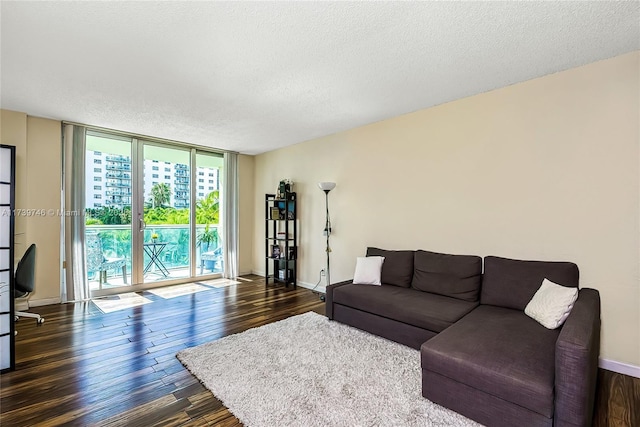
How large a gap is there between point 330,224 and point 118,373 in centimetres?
323

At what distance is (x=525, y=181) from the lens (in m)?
2.85

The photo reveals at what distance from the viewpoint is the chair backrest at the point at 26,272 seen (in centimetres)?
326

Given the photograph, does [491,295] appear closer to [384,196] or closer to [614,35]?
[384,196]

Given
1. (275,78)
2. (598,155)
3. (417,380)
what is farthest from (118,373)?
(598,155)

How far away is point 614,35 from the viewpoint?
83.7 inches

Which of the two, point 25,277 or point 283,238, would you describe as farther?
point 283,238

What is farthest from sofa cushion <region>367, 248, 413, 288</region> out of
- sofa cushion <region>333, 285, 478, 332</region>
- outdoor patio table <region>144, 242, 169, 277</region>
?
outdoor patio table <region>144, 242, 169, 277</region>

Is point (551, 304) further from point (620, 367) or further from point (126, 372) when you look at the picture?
point (126, 372)

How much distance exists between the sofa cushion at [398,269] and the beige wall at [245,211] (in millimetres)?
3584


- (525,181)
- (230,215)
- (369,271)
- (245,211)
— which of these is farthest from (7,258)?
(525,181)

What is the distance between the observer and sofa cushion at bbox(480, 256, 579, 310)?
2.49 meters

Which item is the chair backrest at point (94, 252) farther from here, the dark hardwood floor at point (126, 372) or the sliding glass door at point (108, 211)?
the dark hardwood floor at point (126, 372)

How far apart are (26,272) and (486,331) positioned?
4.78m

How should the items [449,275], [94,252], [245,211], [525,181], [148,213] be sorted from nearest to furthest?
[525,181] < [449,275] < [94,252] < [148,213] < [245,211]
